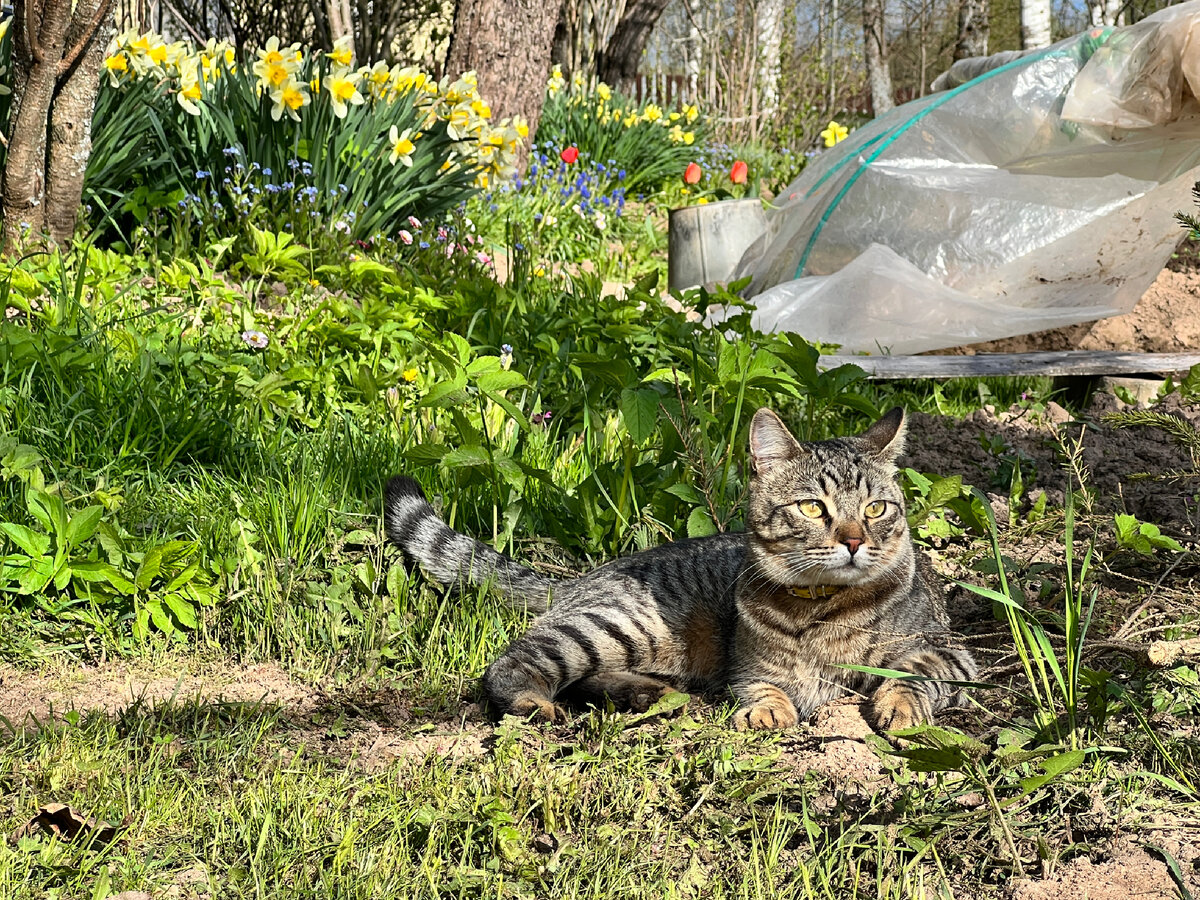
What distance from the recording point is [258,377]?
3.88m

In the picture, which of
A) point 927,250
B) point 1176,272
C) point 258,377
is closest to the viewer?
point 258,377

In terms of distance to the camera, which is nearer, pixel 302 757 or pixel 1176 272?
pixel 302 757

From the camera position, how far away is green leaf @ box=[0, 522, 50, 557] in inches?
110

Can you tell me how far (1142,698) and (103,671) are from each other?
8.05 ft

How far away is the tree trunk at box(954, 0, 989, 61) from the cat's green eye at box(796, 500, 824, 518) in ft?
52.1

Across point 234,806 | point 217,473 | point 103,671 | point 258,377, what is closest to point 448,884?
point 234,806

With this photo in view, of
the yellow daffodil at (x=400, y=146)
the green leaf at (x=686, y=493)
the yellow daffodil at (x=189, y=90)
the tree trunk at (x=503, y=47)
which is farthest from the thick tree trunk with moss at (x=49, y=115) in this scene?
the tree trunk at (x=503, y=47)

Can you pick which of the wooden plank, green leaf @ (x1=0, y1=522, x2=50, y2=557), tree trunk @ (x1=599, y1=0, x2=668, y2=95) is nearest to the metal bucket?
the wooden plank

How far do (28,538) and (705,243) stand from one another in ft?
18.6

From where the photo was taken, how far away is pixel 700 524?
3.34 metres

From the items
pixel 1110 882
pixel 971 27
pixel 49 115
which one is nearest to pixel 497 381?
pixel 1110 882

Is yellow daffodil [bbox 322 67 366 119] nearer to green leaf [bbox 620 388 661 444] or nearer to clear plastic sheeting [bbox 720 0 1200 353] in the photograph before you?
clear plastic sheeting [bbox 720 0 1200 353]

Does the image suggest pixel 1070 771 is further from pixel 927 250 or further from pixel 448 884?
pixel 927 250

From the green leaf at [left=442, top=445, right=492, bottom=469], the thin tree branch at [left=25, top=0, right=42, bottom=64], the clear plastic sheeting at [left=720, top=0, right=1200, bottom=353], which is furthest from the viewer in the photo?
the clear plastic sheeting at [left=720, top=0, right=1200, bottom=353]
